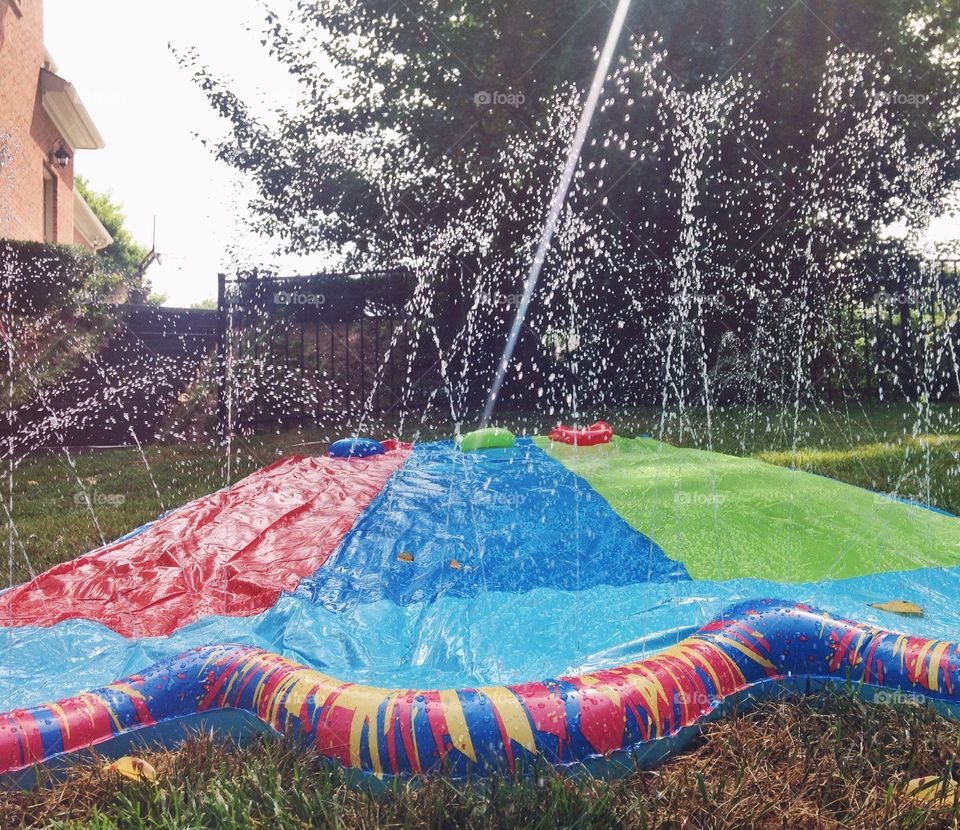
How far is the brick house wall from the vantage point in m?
11.5

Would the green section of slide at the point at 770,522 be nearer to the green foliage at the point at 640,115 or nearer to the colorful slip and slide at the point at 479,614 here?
the colorful slip and slide at the point at 479,614

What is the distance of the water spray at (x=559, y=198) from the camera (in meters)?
9.05

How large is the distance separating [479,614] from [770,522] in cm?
154

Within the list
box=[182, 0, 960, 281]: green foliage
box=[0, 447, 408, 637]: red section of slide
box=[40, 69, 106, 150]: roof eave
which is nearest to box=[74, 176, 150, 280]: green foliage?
box=[40, 69, 106, 150]: roof eave

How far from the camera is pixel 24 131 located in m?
12.8

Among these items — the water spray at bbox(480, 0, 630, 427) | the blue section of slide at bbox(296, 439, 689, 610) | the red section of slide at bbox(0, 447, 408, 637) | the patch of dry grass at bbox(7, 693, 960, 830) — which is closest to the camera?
the patch of dry grass at bbox(7, 693, 960, 830)

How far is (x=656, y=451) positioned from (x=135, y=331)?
270 inches

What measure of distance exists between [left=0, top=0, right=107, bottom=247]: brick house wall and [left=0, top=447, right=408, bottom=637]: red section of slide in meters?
9.09

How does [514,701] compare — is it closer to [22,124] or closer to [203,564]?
[203,564]

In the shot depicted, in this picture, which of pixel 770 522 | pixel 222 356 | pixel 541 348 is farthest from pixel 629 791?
pixel 541 348

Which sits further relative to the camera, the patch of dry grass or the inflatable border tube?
the inflatable border tube

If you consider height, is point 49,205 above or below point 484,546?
above

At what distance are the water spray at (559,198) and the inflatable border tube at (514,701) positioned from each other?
7.08 m

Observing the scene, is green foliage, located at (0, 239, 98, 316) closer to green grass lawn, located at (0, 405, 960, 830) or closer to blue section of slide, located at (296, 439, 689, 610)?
blue section of slide, located at (296, 439, 689, 610)
